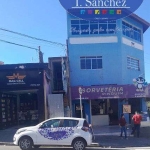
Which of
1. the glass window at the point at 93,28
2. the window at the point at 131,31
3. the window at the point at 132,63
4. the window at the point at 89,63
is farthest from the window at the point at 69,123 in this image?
the window at the point at 131,31

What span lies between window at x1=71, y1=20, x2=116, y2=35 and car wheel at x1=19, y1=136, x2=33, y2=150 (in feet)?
51.3

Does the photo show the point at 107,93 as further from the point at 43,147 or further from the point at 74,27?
the point at 43,147

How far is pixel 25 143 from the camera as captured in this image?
1360cm

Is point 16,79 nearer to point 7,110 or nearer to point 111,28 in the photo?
point 7,110

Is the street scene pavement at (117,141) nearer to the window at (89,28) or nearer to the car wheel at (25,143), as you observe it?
the car wheel at (25,143)

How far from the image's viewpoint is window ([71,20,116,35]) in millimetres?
27547

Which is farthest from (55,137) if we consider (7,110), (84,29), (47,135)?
(84,29)

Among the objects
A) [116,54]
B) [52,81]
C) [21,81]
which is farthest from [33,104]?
[116,54]

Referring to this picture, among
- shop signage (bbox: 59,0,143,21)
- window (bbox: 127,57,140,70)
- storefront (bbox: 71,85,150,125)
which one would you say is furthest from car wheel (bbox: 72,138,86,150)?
window (bbox: 127,57,140,70)

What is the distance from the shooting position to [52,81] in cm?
2811

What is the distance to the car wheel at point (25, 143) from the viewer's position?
13594 mm

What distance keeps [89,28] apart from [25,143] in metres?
16.4

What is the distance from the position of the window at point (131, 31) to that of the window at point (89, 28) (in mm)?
1641

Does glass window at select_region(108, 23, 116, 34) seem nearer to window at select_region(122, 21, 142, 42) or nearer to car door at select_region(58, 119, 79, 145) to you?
window at select_region(122, 21, 142, 42)
